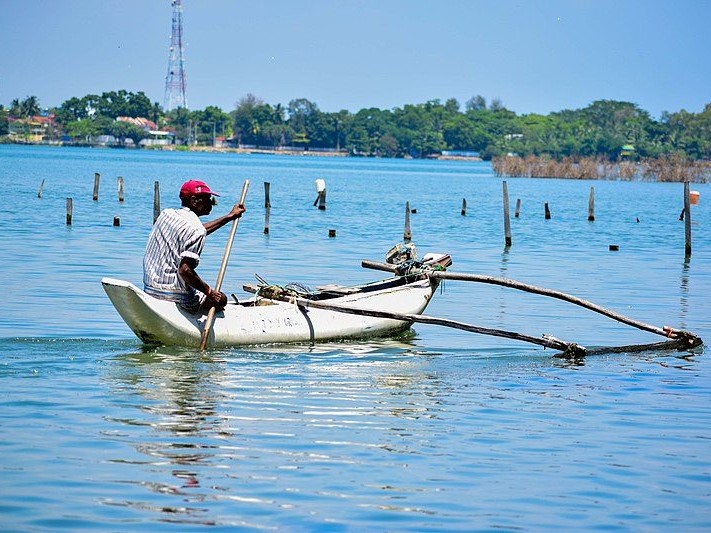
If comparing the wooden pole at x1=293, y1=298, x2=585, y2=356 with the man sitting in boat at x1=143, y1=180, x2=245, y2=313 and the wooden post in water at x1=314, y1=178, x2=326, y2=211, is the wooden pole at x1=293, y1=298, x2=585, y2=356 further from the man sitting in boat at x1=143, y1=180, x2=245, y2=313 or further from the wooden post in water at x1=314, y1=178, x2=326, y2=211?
the wooden post in water at x1=314, y1=178, x2=326, y2=211

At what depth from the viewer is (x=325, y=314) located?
1404 centimetres

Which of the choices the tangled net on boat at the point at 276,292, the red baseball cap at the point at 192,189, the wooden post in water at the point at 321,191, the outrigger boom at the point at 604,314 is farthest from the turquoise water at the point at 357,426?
the wooden post in water at the point at 321,191

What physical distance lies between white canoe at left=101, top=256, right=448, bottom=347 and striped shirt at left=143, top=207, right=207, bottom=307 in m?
0.15

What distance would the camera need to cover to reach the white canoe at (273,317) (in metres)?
12.3

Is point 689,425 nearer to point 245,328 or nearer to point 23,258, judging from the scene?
point 245,328

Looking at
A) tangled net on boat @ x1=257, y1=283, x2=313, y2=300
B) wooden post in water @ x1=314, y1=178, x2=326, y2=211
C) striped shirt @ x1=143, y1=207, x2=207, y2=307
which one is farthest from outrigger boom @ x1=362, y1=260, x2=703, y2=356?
wooden post in water @ x1=314, y1=178, x2=326, y2=211

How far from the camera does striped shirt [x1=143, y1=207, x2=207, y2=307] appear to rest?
12.0 m

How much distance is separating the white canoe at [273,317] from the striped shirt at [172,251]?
0.48 ft

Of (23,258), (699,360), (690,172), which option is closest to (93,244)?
(23,258)

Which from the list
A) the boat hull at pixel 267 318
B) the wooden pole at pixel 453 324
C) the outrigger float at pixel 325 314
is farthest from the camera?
the wooden pole at pixel 453 324

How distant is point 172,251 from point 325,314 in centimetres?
251

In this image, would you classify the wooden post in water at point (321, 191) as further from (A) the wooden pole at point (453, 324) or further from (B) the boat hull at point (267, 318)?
(A) the wooden pole at point (453, 324)

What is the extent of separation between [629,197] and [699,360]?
6216 cm

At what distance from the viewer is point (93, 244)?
28.2 m
